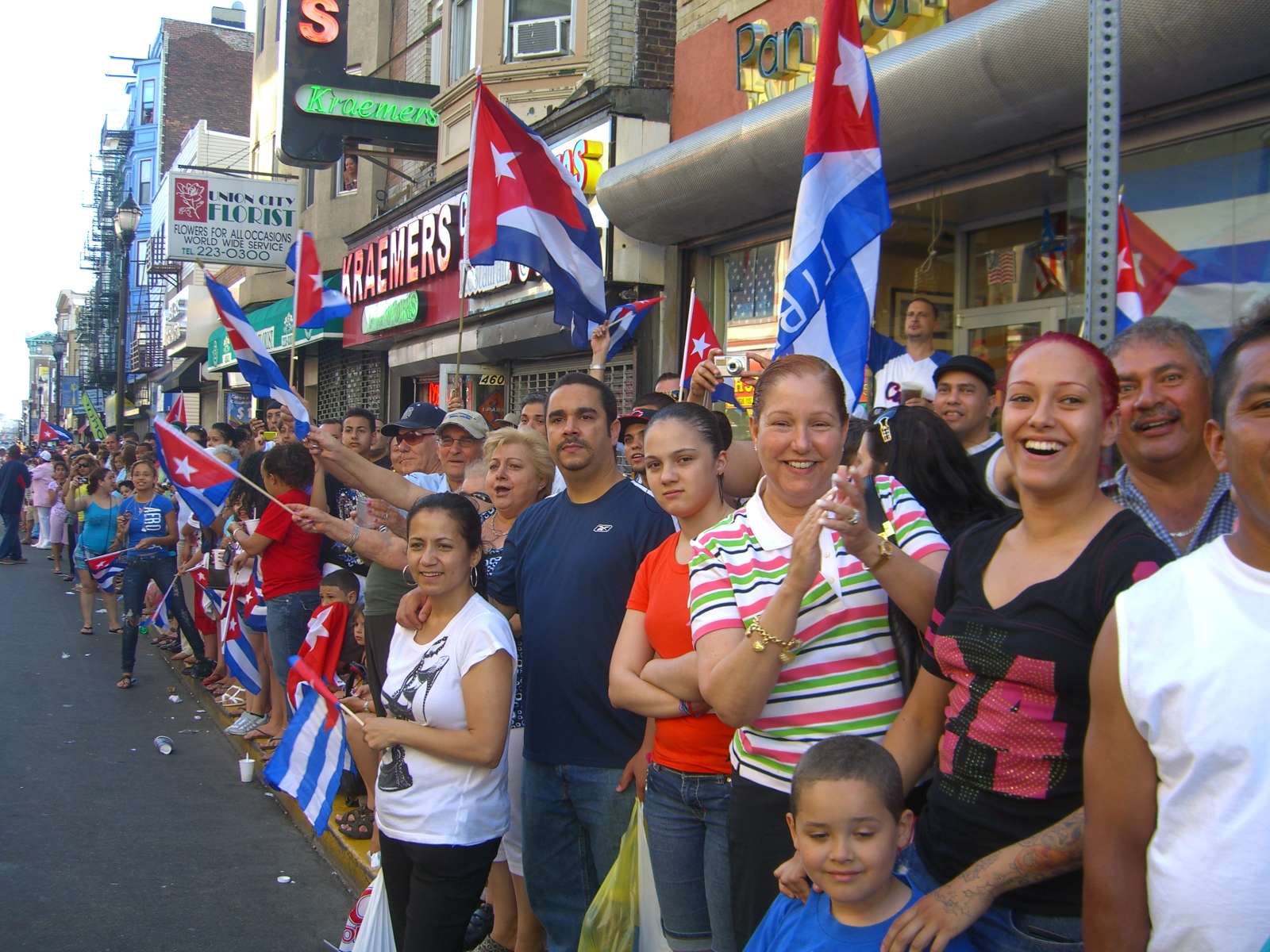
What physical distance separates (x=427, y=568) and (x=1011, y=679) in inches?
87.0

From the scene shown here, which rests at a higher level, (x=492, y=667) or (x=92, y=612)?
(x=492, y=667)

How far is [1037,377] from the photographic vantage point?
2.29m

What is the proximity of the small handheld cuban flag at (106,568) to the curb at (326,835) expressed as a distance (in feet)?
10.8

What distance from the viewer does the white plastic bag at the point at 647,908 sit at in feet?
11.3

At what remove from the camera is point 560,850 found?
400cm

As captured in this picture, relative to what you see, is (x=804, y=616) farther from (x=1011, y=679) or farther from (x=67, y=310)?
(x=67, y=310)

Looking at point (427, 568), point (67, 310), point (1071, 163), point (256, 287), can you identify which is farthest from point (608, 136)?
point (67, 310)

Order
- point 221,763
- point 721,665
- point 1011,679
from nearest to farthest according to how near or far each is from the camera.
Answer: point 1011,679, point 721,665, point 221,763

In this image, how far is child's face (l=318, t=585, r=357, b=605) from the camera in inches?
257

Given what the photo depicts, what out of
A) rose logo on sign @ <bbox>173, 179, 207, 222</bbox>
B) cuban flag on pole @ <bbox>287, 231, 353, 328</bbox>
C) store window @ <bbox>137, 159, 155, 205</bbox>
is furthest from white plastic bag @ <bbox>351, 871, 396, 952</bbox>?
store window @ <bbox>137, 159, 155, 205</bbox>

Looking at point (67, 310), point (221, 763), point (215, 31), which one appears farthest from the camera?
point (67, 310)

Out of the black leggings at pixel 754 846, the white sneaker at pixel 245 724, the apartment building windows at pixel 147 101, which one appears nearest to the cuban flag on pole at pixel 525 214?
the black leggings at pixel 754 846

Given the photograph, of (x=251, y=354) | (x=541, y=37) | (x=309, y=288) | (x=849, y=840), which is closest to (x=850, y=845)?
(x=849, y=840)

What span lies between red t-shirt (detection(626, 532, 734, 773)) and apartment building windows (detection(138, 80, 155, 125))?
70.7 m
